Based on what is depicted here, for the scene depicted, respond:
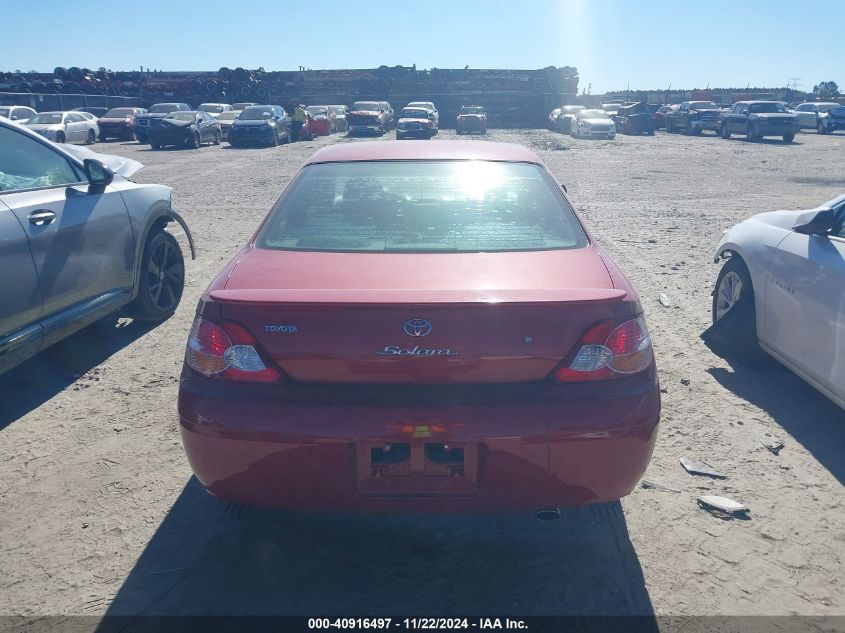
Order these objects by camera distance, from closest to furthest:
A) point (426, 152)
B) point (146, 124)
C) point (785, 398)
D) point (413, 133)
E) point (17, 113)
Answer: point (426, 152) < point (785, 398) < point (17, 113) < point (146, 124) < point (413, 133)

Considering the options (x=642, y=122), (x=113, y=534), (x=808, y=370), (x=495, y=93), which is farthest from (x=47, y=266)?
(x=495, y=93)

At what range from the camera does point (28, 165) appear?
434 cm

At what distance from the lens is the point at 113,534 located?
2.87 meters

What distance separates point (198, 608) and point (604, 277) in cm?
203

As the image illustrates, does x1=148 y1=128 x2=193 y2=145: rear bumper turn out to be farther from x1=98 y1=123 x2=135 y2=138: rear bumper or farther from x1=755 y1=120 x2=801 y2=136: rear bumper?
x1=755 y1=120 x2=801 y2=136: rear bumper

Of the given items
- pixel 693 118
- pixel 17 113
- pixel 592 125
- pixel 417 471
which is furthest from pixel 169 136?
pixel 693 118

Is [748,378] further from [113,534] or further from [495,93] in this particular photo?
[495,93]

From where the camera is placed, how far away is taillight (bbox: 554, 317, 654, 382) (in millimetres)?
2330

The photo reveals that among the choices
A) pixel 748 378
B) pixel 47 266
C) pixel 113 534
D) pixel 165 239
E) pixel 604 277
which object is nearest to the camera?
pixel 604 277

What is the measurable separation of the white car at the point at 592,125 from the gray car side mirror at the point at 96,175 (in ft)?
104

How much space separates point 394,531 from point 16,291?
2.70m

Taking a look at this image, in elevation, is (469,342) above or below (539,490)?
above

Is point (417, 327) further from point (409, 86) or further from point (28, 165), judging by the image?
point (409, 86)

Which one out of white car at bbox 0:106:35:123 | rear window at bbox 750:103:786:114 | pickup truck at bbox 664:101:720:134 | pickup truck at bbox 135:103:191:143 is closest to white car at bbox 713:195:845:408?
pickup truck at bbox 135:103:191:143
